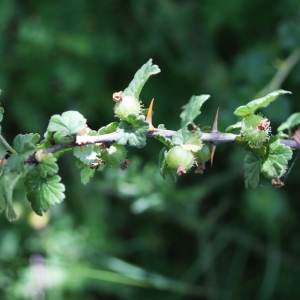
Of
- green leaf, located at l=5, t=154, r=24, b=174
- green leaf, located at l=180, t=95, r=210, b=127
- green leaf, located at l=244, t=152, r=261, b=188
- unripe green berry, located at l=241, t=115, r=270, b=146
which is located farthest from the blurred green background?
green leaf, located at l=5, t=154, r=24, b=174

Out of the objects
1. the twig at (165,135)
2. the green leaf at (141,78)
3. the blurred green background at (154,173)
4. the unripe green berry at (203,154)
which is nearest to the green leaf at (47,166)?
the twig at (165,135)

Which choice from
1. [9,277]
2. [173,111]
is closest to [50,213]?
[9,277]

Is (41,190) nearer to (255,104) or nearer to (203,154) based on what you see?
(203,154)

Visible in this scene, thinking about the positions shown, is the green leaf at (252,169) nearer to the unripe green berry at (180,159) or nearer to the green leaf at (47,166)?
the unripe green berry at (180,159)

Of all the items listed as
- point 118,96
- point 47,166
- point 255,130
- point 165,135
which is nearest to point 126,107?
point 118,96

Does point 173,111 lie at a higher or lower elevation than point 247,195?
higher

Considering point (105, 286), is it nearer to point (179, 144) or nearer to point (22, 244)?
point (22, 244)
